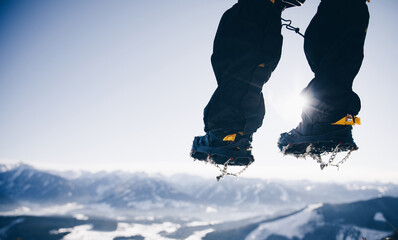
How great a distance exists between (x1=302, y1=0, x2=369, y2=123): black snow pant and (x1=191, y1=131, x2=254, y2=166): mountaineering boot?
106cm

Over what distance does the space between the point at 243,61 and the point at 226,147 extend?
→ 113 cm

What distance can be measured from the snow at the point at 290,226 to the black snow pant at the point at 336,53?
107 m

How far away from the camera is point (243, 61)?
92.9 inches

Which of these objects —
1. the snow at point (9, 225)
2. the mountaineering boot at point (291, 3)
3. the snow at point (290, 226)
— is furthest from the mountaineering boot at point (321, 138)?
the snow at point (9, 225)

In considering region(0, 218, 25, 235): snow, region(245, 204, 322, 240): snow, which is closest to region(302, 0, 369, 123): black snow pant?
region(245, 204, 322, 240): snow

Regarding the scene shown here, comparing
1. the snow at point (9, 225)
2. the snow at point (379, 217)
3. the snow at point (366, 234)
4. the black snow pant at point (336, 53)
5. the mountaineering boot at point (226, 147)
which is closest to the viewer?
the black snow pant at point (336, 53)

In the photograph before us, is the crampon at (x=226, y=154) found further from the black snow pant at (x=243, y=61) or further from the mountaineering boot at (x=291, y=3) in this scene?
the mountaineering boot at (x=291, y=3)

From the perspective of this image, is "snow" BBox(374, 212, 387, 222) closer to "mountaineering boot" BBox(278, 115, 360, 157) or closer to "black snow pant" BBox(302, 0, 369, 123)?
"mountaineering boot" BBox(278, 115, 360, 157)

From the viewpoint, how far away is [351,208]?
102 m

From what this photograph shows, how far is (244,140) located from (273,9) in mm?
1631

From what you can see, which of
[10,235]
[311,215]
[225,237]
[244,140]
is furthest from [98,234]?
[244,140]

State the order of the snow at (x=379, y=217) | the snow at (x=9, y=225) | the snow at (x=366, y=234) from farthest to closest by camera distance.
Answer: the snow at (x=9, y=225) → the snow at (x=379, y=217) → the snow at (x=366, y=234)

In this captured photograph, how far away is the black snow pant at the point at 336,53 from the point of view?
264 cm

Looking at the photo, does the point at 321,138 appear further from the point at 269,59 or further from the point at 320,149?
the point at 269,59
